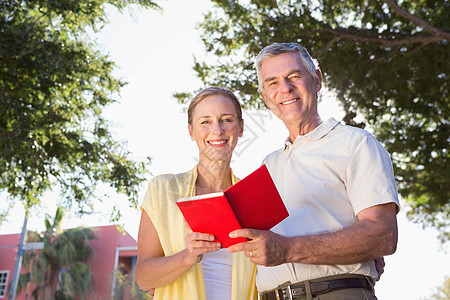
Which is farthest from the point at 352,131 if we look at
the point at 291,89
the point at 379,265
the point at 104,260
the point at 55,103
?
the point at 104,260

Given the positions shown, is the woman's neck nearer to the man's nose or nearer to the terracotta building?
the man's nose

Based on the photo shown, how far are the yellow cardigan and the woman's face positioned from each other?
312 millimetres

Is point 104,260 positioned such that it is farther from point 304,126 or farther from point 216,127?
point 304,126

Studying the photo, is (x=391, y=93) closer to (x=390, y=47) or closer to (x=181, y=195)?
(x=390, y=47)

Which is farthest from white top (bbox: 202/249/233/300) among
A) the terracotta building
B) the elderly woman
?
the terracotta building

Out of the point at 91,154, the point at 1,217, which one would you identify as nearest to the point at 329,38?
the point at 91,154

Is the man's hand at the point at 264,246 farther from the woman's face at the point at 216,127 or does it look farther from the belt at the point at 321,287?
the woman's face at the point at 216,127

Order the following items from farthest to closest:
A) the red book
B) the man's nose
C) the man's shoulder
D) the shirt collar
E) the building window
→ the building window < the man's nose < the shirt collar < the man's shoulder < the red book

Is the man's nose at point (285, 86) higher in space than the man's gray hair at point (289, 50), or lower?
lower

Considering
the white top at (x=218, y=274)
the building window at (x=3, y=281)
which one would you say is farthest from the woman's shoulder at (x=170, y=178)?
the building window at (x=3, y=281)

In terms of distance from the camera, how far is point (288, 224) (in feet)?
8.66

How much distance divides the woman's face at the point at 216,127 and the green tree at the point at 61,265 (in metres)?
33.7

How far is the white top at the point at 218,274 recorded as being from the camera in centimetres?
306

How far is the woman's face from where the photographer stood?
10.6ft
